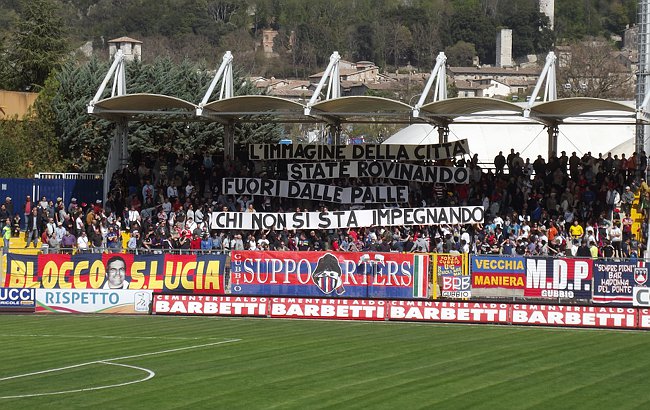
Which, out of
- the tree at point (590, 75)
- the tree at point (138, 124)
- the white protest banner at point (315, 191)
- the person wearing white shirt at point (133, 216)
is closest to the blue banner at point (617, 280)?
the white protest banner at point (315, 191)

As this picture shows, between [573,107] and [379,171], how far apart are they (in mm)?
8084

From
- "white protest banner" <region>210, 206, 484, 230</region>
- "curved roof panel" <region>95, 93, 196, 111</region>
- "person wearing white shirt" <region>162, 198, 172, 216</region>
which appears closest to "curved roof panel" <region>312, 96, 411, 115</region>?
"white protest banner" <region>210, 206, 484, 230</region>

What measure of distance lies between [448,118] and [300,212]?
25.6 feet

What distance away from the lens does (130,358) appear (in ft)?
79.0

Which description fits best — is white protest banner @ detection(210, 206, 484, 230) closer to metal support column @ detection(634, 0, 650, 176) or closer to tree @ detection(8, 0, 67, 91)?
metal support column @ detection(634, 0, 650, 176)

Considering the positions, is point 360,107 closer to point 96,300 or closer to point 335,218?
point 335,218

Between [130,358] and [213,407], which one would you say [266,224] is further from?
[213,407]

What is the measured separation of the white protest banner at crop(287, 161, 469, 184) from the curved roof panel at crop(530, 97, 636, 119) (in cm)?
442

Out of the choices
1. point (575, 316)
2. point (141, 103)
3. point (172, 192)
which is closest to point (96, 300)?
point (172, 192)

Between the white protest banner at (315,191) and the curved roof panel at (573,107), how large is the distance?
6259 millimetres

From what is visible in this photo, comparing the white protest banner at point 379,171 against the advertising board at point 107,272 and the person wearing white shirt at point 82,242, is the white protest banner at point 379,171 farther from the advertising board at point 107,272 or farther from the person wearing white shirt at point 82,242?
the advertising board at point 107,272

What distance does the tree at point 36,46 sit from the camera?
8856 cm

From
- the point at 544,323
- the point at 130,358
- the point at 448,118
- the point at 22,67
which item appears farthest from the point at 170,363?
the point at 22,67

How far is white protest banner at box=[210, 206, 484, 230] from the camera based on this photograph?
142ft
